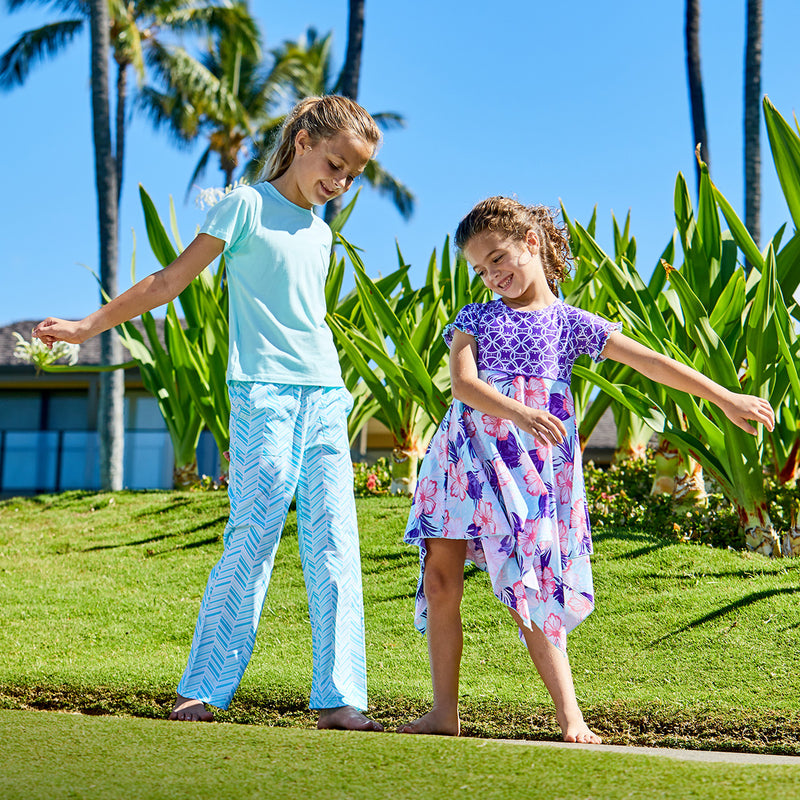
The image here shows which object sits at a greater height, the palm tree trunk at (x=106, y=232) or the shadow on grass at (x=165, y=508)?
the palm tree trunk at (x=106, y=232)

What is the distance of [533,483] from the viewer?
2188mm

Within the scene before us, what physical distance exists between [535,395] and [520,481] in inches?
9.0

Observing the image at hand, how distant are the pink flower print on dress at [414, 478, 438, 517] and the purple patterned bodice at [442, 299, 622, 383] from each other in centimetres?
33

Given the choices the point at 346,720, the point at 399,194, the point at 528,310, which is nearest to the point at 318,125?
the point at 528,310

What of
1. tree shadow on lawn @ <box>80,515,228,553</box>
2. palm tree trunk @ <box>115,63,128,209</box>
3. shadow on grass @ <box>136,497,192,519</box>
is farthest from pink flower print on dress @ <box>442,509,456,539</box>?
palm tree trunk @ <box>115,63,128,209</box>

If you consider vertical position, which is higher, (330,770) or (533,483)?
(533,483)

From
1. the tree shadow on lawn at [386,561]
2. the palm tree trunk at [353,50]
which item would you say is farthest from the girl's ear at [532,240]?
the palm tree trunk at [353,50]

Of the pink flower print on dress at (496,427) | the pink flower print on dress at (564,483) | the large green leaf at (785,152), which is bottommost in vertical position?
the pink flower print on dress at (564,483)

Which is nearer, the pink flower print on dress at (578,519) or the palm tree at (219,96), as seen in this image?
the pink flower print on dress at (578,519)

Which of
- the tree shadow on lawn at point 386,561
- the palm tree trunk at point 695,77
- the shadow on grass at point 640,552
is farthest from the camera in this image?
the palm tree trunk at point 695,77

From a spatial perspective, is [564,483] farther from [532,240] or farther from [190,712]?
[190,712]

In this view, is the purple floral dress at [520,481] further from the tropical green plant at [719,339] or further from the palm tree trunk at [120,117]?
the palm tree trunk at [120,117]

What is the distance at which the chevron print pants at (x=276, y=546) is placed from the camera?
2227 millimetres

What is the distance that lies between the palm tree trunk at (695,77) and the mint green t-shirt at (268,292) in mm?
9022
